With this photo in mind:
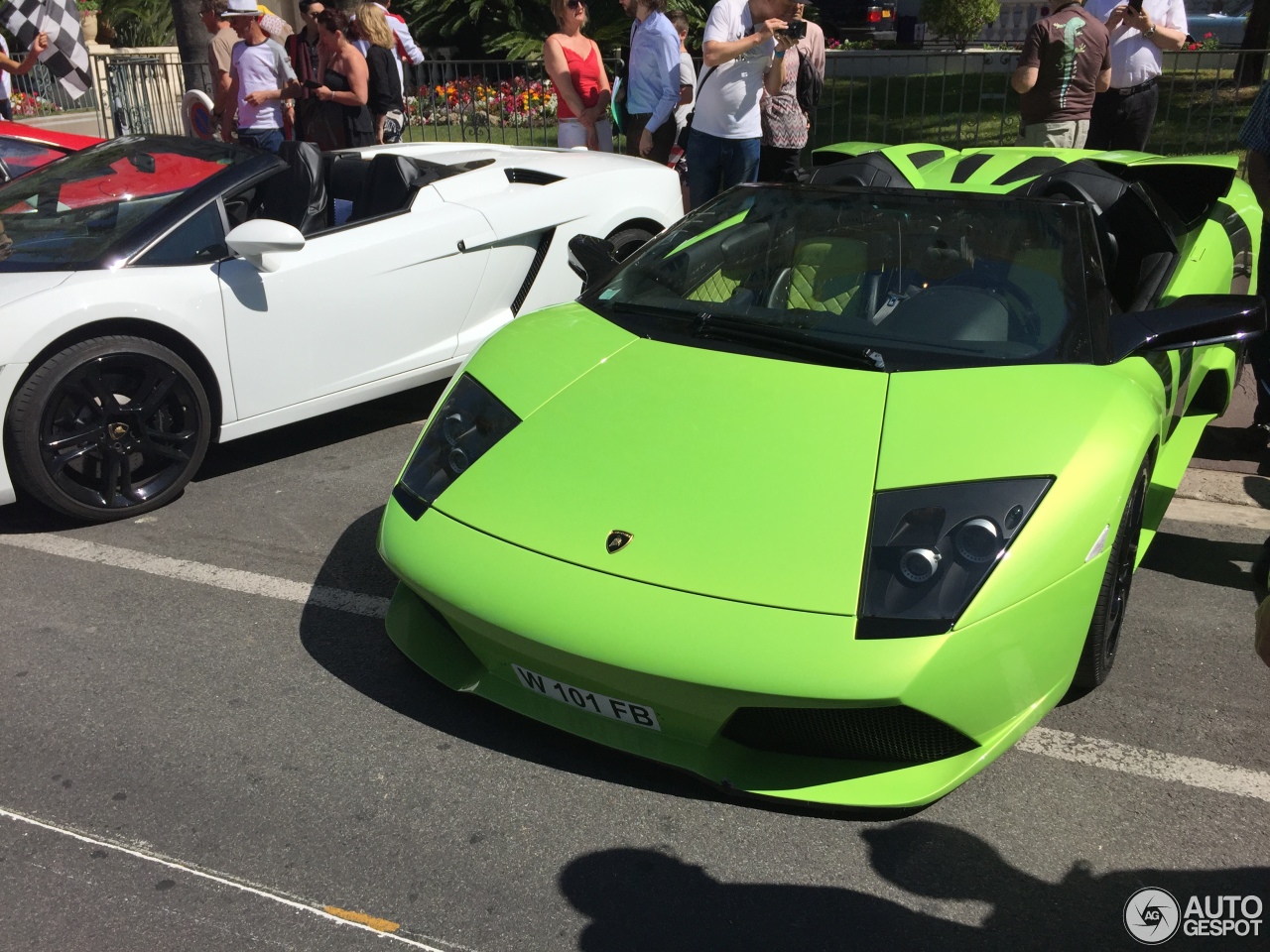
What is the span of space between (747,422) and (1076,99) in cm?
490

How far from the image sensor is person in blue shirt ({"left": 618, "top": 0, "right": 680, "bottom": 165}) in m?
7.61

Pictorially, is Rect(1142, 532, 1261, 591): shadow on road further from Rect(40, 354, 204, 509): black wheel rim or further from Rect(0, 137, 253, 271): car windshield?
Rect(0, 137, 253, 271): car windshield

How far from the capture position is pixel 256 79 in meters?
8.20

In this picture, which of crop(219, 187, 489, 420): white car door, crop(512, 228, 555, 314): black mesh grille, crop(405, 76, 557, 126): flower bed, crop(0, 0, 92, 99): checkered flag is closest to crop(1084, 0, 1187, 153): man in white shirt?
crop(512, 228, 555, 314): black mesh grille

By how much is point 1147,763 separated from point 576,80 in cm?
627

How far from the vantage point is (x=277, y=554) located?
404cm

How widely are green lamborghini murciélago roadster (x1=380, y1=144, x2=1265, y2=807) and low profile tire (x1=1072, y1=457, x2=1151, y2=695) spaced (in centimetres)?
1

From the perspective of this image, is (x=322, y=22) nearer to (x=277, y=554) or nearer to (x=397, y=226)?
(x=397, y=226)

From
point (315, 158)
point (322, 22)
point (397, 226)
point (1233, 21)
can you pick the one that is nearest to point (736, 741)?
point (397, 226)

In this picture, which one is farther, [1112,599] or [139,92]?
[139,92]

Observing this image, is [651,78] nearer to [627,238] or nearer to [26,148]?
[627,238]

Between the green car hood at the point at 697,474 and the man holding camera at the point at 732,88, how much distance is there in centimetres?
391

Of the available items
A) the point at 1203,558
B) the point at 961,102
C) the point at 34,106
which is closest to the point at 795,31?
the point at 961,102

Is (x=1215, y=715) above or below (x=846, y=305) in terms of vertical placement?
below
